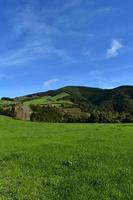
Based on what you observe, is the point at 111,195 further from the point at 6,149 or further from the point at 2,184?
the point at 6,149

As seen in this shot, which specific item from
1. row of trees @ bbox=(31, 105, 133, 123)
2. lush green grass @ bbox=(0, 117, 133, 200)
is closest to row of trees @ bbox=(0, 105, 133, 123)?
row of trees @ bbox=(31, 105, 133, 123)

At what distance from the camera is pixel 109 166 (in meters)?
19.5

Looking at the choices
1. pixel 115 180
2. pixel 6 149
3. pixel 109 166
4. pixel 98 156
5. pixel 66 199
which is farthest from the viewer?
pixel 6 149

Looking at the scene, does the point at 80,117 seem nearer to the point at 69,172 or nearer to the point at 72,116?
the point at 72,116

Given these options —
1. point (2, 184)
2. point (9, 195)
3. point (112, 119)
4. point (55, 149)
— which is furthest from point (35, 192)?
point (112, 119)

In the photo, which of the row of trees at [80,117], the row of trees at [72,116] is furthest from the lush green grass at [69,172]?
the row of trees at [72,116]

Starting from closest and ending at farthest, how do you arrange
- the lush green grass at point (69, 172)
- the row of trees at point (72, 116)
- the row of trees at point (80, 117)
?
the lush green grass at point (69, 172), the row of trees at point (80, 117), the row of trees at point (72, 116)

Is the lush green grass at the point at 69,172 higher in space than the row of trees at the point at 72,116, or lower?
lower

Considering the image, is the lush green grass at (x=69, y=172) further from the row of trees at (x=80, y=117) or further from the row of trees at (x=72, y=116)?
the row of trees at (x=72, y=116)

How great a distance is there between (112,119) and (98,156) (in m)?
51.7

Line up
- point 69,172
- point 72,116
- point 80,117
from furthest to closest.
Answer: point 72,116 < point 80,117 < point 69,172

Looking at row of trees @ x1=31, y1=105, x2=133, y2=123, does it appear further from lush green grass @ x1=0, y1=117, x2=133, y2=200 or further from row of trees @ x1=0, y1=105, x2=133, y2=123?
lush green grass @ x1=0, y1=117, x2=133, y2=200

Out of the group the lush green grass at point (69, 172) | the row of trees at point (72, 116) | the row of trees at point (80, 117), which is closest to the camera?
the lush green grass at point (69, 172)

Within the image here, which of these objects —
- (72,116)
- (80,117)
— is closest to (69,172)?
(80,117)
